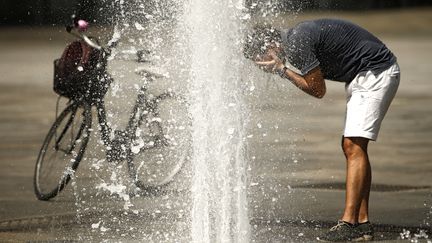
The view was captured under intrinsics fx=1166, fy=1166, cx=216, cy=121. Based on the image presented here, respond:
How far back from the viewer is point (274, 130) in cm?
1252

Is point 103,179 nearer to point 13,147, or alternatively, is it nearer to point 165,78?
point 165,78

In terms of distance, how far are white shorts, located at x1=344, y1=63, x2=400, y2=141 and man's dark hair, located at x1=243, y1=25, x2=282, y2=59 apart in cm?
64

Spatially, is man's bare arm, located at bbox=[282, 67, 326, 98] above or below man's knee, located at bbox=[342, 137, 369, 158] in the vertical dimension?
above

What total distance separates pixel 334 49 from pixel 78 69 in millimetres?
2461

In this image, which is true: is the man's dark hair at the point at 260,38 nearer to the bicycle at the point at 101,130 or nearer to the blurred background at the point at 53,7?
the bicycle at the point at 101,130

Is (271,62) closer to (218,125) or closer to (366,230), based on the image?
(218,125)

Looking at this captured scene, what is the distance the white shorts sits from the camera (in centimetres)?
771

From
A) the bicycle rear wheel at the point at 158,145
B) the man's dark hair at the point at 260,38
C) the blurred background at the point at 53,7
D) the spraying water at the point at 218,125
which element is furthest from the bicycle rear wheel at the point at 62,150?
the blurred background at the point at 53,7

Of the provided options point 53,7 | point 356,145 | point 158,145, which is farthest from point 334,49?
point 53,7

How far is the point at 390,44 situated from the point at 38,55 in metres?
7.62

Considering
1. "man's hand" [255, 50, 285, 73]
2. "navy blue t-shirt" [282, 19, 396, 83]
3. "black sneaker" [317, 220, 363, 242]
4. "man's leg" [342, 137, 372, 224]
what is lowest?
"black sneaker" [317, 220, 363, 242]

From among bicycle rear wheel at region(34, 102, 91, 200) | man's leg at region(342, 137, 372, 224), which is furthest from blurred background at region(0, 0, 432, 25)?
man's leg at region(342, 137, 372, 224)

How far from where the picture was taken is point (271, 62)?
25.1ft

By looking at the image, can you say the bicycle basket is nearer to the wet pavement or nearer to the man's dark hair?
the wet pavement
